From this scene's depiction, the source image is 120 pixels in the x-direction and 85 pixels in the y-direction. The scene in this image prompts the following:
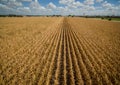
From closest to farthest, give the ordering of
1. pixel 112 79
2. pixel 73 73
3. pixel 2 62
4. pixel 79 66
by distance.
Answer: pixel 112 79 < pixel 73 73 < pixel 79 66 < pixel 2 62

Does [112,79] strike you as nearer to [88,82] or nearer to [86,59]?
[88,82]

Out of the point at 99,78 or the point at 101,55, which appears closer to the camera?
the point at 99,78

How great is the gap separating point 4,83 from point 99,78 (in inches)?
169

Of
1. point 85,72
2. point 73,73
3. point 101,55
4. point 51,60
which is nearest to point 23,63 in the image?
point 51,60

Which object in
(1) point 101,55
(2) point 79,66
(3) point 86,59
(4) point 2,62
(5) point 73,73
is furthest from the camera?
(1) point 101,55

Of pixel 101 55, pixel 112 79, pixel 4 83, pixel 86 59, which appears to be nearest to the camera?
pixel 4 83

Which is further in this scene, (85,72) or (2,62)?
(2,62)

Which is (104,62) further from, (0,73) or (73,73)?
(0,73)

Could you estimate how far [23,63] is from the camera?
22.5 ft

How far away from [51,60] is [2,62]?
299 centimetres

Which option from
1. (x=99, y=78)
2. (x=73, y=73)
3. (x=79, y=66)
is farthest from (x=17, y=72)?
(x=99, y=78)

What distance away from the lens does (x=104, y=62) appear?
23.6 ft

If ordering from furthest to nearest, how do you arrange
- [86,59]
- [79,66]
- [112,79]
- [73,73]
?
[86,59] < [79,66] < [73,73] < [112,79]

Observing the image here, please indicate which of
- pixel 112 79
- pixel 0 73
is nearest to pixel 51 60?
pixel 0 73
